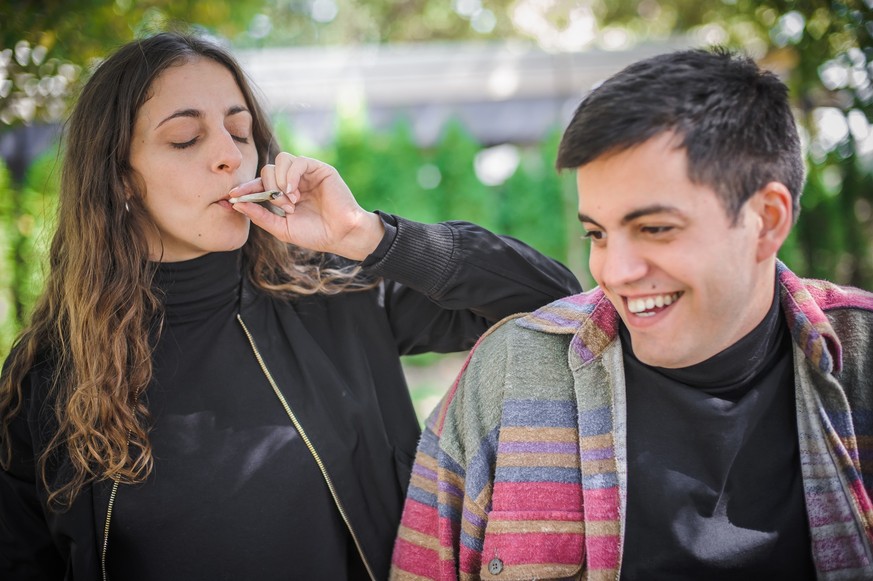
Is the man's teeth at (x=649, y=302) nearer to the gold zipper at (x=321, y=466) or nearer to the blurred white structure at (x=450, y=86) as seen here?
the gold zipper at (x=321, y=466)

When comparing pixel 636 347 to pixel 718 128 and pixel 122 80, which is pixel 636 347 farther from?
pixel 122 80

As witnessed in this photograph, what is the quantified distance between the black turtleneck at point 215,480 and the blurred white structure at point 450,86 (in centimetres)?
622

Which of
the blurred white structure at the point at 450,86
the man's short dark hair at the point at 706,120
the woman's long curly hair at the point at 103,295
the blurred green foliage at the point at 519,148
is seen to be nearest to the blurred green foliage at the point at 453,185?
the blurred green foliage at the point at 519,148

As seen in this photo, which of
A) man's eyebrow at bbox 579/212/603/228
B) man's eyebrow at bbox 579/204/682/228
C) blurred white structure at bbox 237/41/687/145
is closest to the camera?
man's eyebrow at bbox 579/204/682/228

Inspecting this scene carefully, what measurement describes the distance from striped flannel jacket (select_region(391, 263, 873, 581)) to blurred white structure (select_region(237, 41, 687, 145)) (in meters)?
6.56

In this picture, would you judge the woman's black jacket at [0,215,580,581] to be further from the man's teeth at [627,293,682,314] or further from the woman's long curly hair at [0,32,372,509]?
the man's teeth at [627,293,682,314]

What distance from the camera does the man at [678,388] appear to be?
1654 mm

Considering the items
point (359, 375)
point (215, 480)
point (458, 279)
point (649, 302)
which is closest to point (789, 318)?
point (649, 302)

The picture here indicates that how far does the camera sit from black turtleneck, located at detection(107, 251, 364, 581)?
2.09 metres

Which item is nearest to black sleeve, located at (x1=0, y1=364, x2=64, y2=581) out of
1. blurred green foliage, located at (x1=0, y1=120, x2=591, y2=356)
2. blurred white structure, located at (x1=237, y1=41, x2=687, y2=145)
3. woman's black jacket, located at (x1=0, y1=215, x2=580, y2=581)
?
woman's black jacket, located at (x1=0, y1=215, x2=580, y2=581)

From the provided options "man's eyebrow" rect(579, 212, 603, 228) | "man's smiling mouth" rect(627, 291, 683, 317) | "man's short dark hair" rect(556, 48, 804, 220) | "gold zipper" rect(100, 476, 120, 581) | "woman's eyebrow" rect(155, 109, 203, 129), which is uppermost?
"woman's eyebrow" rect(155, 109, 203, 129)

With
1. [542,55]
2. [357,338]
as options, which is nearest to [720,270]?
[357,338]

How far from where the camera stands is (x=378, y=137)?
24.9 feet

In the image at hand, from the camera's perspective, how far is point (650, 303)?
1.72 m
